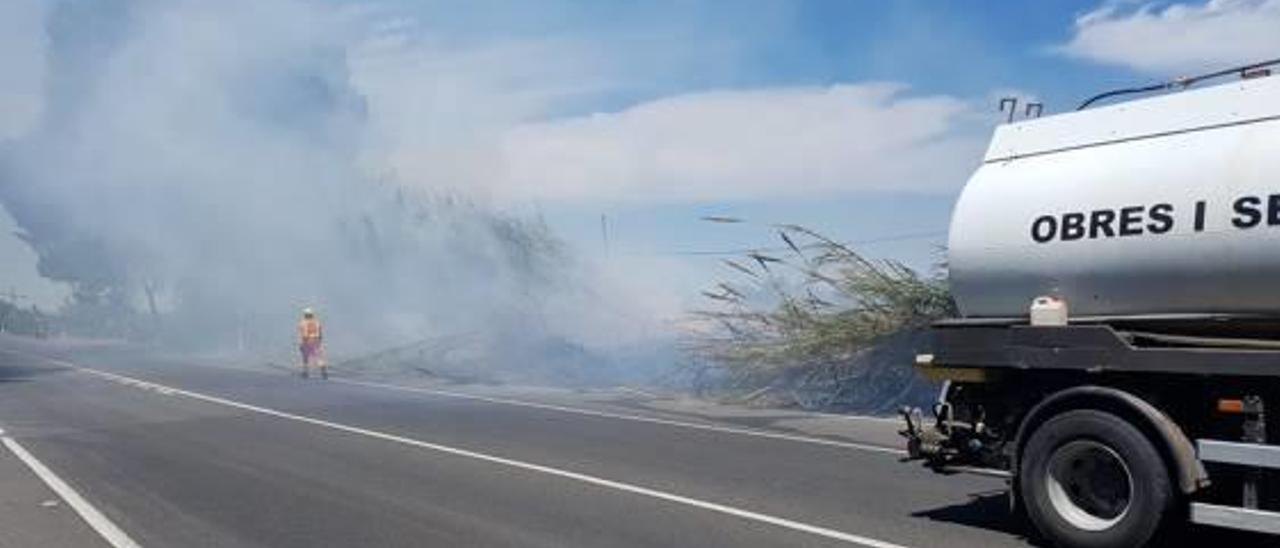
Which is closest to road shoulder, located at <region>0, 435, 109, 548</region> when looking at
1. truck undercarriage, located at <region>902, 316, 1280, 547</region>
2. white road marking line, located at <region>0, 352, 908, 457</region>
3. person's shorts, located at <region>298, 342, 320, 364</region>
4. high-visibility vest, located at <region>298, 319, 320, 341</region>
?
truck undercarriage, located at <region>902, 316, 1280, 547</region>

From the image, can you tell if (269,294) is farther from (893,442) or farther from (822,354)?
(893,442)

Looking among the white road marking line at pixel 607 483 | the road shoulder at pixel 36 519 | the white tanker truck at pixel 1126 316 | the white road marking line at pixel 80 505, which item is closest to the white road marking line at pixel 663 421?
the white road marking line at pixel 607 483

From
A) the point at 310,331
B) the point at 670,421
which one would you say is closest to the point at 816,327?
the point at 670,421

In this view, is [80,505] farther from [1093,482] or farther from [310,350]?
[310,350]

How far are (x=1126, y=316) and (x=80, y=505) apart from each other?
738 cm

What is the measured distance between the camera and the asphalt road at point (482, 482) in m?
8.18

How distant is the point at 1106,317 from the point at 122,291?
7164cm

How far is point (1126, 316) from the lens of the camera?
24.4ft

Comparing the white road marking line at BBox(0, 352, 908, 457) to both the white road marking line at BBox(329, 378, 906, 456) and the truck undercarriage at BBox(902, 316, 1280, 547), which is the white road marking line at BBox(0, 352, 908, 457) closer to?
the white road marking line at BBox(329, 378, 906, 456)

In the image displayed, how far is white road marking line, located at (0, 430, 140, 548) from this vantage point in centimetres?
823

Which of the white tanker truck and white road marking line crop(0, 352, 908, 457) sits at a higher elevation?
the white tanker truck

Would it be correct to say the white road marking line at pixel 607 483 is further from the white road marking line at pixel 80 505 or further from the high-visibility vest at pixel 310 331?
the high-visibility vest at pixel 310 331

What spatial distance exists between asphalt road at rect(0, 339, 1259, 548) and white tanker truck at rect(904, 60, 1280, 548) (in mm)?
736

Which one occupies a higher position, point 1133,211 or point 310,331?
point 1133,211
